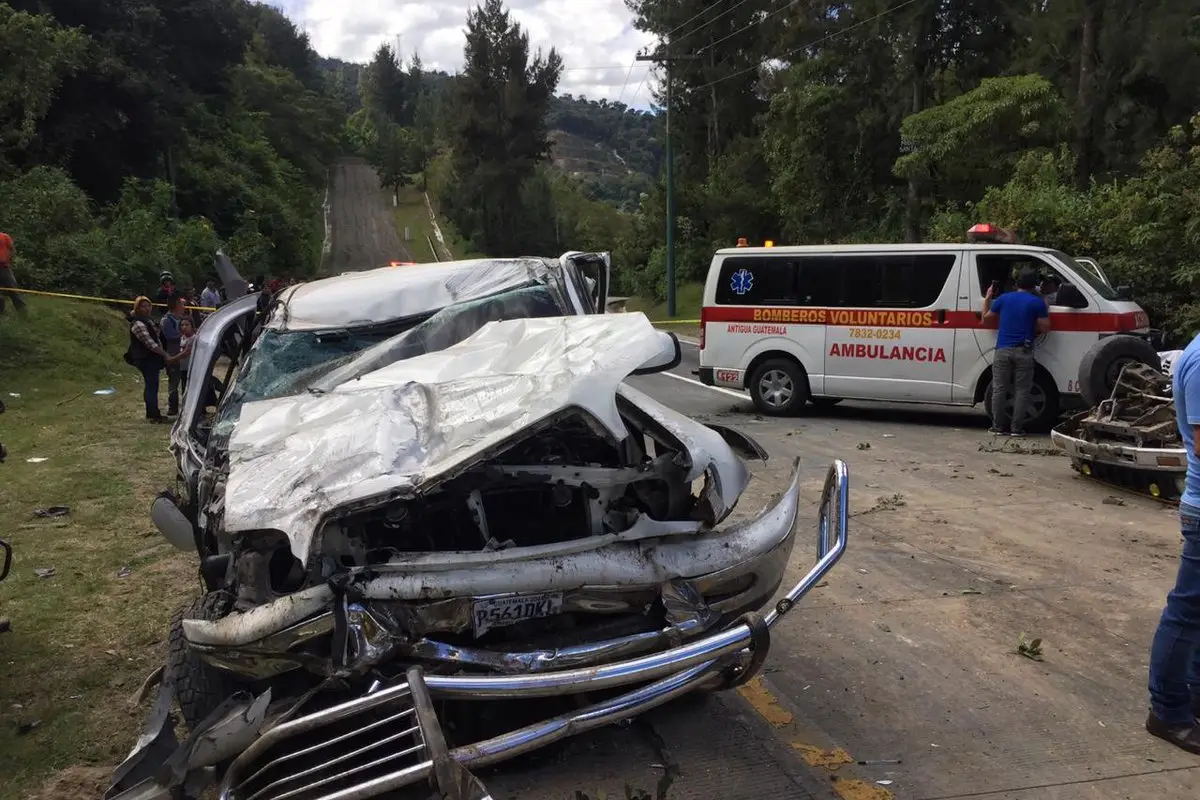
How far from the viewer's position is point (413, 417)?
3707 mm

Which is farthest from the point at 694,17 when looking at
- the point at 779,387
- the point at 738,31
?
the point at 779,387

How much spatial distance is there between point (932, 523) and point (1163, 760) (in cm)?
339

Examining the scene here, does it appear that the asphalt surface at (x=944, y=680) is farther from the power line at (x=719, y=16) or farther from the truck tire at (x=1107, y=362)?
the power line at (x=719, y=16)

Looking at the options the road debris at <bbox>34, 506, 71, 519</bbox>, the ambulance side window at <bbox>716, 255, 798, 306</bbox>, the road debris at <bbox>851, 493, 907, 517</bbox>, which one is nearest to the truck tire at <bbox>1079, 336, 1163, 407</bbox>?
the road debris at <bbox>851, 493, 907, 517</bbox>

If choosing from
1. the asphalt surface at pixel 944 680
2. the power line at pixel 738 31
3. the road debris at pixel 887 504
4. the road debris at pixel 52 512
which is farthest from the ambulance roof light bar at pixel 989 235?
the power line at pixel 738 31

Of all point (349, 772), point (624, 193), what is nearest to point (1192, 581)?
point (349, 772)

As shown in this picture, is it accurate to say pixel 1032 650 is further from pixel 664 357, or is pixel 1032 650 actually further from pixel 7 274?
pixel 7 274

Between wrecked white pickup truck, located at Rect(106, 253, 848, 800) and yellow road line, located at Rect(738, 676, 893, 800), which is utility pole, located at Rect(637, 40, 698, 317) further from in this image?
yellow road line, located at Rect(738, 676, 893, 800)

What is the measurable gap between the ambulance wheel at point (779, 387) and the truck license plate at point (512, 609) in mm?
9145

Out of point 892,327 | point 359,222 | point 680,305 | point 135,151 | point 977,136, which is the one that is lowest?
point 680,305

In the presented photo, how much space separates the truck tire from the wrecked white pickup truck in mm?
6625

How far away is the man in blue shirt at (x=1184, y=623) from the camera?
3.57m

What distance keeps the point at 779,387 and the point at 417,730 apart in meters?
9.93

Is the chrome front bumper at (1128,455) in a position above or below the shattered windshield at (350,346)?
below
